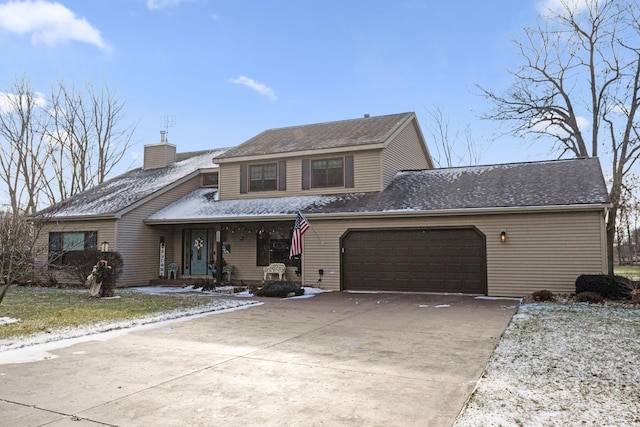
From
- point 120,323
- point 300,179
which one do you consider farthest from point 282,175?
point 120,323

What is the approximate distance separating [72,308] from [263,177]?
874cm

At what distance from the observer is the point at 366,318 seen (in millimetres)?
8867

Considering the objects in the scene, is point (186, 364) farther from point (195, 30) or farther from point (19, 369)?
point (195, 30)

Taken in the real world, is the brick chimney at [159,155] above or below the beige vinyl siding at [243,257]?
→ above

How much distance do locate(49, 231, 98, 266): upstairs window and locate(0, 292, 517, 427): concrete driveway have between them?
9.79m

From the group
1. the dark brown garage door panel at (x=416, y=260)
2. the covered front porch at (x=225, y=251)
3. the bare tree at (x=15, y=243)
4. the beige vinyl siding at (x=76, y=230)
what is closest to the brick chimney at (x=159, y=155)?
the covered front porch at (x=225, y=251)

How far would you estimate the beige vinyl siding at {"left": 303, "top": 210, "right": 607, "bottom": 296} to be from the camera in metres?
11.5

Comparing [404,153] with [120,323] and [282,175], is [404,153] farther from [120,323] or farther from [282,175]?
[120,323]

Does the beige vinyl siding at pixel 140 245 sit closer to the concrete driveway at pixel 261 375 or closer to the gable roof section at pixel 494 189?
the gable roof section at pixel 494 189

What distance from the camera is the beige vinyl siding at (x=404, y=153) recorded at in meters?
15.9

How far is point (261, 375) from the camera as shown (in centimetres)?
490

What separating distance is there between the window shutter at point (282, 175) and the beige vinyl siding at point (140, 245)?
478 centimetres

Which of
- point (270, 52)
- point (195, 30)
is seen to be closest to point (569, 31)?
point (270, 52)

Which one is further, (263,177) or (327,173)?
(263,177)
